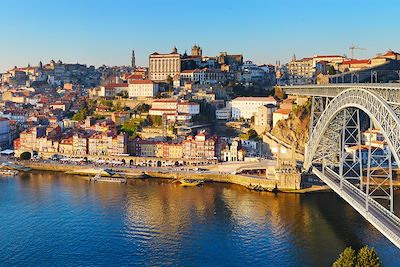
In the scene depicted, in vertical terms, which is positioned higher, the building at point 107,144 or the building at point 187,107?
the building at point 187,107

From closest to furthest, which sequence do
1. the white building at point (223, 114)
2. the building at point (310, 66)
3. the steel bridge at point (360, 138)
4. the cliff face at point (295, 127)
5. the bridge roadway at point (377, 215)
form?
the steel bridge at point (360, 138), the bridge roadway at point (377, 215), the cliff face at point (295, 127), the white building at point (223, 114), the building at point (310, 66)

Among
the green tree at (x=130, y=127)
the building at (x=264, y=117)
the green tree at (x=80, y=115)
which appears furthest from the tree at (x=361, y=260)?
the green tree at (x=80, y=115)

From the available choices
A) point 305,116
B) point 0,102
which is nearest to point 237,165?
point 305,116

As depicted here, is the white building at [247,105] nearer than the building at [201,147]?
No

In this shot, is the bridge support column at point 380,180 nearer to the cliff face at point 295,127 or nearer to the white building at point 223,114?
the cliff face at point 295,127

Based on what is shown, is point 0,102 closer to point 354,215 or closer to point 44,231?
point 44,231

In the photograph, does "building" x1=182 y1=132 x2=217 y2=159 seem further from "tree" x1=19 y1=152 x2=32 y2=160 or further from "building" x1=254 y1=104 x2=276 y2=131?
"tree" x1=19 y1=152 x2=32 y2=160

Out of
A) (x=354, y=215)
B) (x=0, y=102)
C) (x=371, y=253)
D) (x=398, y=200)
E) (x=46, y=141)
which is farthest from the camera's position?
(x=0, y=102)
